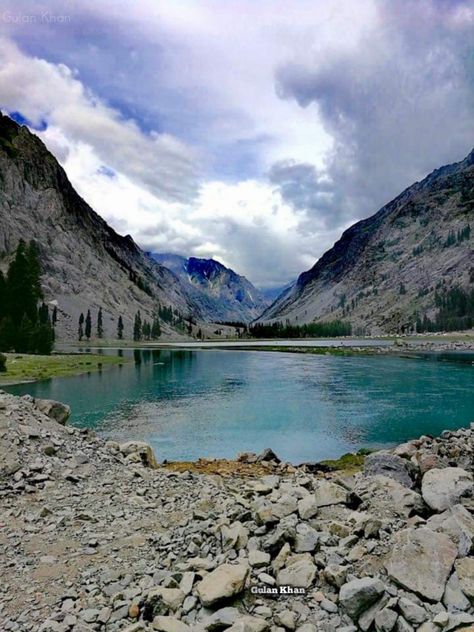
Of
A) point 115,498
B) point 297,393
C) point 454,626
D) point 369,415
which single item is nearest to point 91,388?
point 297,393

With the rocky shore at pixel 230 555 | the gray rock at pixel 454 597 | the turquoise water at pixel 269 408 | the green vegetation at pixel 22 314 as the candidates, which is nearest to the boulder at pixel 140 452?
the rocky shore at pixel 230 555

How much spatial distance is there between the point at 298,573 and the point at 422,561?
9.52 feet

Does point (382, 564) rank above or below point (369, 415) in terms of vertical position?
above

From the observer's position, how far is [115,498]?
17922 mm

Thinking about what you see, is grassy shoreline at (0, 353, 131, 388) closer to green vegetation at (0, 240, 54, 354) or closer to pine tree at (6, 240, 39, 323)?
green vegetation at (0, 240, 54, 354)

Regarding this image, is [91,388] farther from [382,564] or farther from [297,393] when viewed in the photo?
[382,564]

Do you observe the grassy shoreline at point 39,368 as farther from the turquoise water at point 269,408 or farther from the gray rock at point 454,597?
the gray rock at point 454,597

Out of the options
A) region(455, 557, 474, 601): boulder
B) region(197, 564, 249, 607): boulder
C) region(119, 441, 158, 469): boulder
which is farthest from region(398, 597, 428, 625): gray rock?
region(119, 441, 158, 469): boulder

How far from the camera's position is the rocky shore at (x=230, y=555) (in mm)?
9695

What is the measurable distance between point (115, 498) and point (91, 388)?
196 ft

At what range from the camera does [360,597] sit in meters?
9.57

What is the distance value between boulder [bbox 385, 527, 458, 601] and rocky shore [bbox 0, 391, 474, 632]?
0.03 meters

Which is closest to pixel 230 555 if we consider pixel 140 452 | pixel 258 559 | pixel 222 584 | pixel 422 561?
pixel 258 559

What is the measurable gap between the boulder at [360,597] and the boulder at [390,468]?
1181 cm
